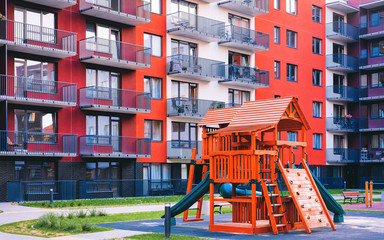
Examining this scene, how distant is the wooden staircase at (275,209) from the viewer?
16703mm

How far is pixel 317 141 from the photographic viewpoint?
5509cm

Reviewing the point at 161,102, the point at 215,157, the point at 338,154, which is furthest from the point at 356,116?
the point at 215,157

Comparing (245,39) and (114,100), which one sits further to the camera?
(245,39)

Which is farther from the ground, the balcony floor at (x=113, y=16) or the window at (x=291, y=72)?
the balcony floor at (x=113, y=16)

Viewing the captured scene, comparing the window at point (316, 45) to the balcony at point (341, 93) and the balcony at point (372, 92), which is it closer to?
the balcony at point (341, 93)

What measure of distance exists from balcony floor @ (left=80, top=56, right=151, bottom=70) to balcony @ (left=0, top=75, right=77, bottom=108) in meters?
2.18

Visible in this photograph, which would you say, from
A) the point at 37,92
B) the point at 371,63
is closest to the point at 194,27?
the point at 37,92

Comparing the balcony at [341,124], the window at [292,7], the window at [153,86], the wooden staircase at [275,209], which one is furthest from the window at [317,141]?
the wooden staircase at [275,209]

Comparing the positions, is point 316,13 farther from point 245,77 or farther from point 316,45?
point 245,77

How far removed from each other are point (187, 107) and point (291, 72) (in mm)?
14377

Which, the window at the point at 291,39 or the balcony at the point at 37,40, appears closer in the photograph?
the balcony at the point at 37,40

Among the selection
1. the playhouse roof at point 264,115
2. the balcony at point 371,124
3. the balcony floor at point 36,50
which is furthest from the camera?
the balcony at point 371,124

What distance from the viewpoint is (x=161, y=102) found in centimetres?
4200

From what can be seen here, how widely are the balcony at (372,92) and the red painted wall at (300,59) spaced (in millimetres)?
4024
